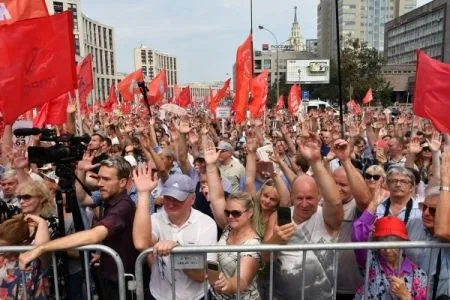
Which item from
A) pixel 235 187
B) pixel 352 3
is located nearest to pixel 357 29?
pixel 352 3

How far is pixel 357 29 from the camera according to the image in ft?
436

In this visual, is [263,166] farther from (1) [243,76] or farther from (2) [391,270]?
(1) [243,76]

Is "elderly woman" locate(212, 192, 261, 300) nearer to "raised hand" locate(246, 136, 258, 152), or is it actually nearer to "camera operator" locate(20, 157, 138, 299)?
"camera operator" locate(20, 157, 138, 299)

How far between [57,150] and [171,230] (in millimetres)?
957

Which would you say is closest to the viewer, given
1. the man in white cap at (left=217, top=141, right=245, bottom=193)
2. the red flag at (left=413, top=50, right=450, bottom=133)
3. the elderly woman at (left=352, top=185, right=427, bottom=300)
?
the elderly woman at (left=352, top=185, right=427, bottom=300)

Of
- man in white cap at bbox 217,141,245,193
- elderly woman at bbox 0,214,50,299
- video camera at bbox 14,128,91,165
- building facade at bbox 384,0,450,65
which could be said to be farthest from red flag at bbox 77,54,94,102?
building facade at bbox 384,0,450,65

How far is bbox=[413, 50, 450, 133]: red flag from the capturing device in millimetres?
3902

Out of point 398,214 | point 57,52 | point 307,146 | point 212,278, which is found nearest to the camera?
point 212,278

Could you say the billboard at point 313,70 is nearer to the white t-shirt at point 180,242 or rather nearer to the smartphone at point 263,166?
the smartphone at point 263,166

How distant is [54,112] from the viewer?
6.86 meters

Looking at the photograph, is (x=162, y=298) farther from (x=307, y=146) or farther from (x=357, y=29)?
(x=357, y=29)

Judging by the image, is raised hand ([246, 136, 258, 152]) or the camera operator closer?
the camera operator

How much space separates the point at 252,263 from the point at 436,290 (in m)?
1.17

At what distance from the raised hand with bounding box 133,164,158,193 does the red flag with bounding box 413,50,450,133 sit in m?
2.52
